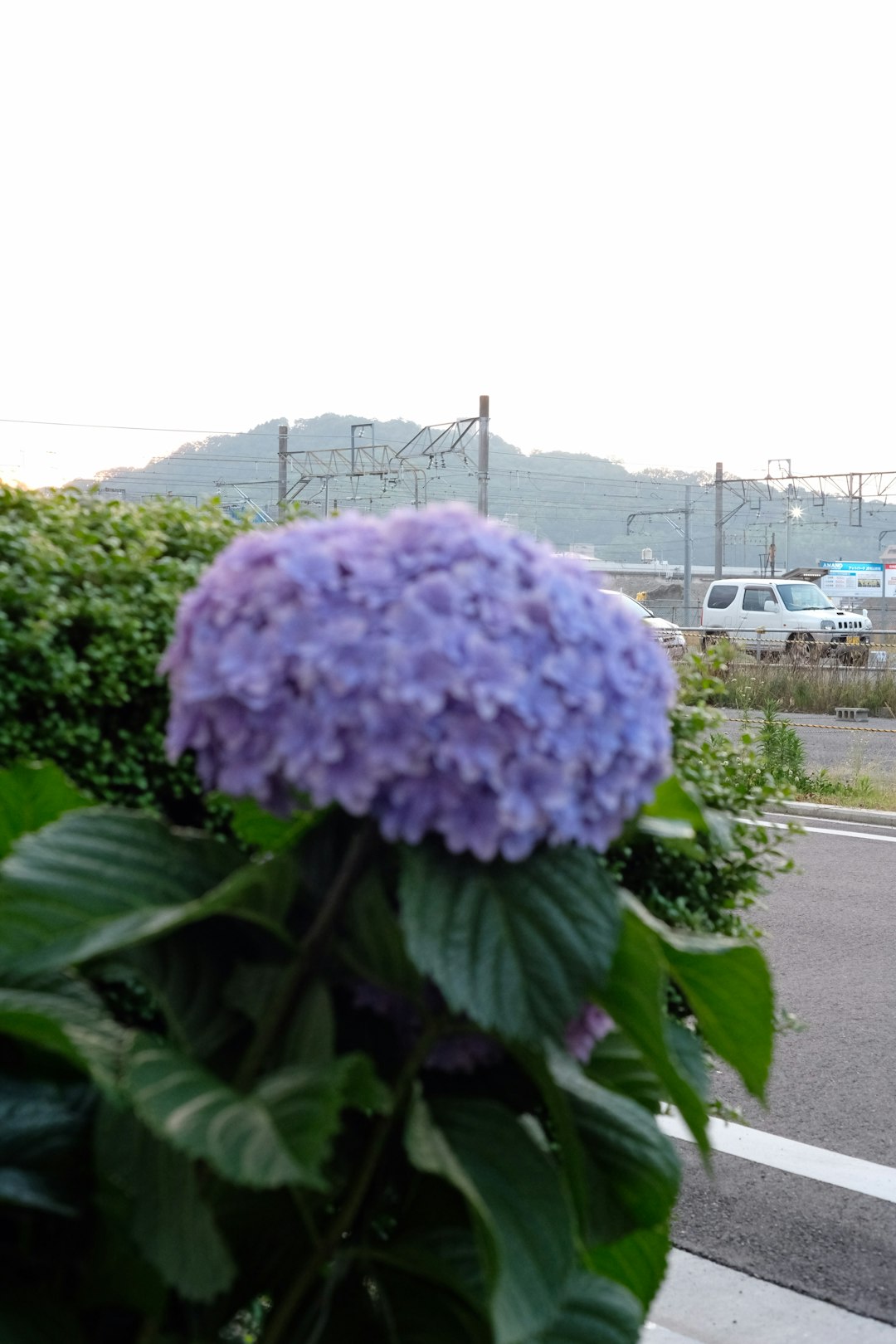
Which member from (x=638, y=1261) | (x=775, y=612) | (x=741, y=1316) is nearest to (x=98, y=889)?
(x=638, y=1261)

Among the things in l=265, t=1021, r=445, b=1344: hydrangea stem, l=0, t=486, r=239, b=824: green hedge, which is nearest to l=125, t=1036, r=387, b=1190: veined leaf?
l=265, t=1021, r=445, b=1344: hydrangea stem

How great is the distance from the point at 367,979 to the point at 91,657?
0.98 m

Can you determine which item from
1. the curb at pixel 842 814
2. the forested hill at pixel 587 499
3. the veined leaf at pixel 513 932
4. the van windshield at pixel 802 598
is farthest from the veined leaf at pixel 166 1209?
the forested hill at pixel 587 499

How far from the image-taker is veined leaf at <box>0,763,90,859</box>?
1.52 metres

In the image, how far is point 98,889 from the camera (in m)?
1.17

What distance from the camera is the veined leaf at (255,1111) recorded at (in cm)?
98

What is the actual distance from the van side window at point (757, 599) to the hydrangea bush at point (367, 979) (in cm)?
3070

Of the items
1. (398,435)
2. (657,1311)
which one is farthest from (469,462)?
(398,435)

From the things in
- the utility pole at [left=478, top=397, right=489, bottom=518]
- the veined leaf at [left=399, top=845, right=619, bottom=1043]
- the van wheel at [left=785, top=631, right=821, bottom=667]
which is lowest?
the van wheel at [left=785, top=631, right=821, bottom=667]

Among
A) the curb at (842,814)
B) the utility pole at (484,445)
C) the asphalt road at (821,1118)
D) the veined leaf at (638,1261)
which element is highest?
the utility pole at (484,445)

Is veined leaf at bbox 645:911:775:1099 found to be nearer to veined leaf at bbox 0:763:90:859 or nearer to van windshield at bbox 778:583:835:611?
veined leaf at bbox 0:763:90:859

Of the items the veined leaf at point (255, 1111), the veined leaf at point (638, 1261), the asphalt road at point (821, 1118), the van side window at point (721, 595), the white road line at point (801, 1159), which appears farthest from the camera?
the van side window at point (721, 595)

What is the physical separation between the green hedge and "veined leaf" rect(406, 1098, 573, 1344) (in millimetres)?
996

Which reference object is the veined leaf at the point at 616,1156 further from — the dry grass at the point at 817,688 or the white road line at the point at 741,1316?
the dry grass at the point at 817,688
